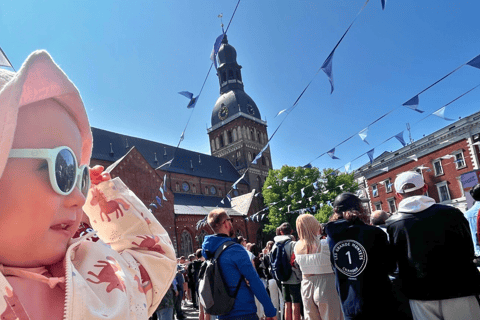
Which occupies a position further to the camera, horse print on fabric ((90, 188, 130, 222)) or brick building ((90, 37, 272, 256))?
brick building ((90, 37, 272, 256))

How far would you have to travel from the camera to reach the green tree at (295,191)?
35.8 meters

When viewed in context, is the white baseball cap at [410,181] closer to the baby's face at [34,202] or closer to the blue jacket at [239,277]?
the blue jacket at [239,277]

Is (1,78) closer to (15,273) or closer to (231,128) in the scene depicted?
(15,273)

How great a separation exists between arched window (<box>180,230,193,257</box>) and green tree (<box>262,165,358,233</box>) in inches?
398

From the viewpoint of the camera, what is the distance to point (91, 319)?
0.87 m

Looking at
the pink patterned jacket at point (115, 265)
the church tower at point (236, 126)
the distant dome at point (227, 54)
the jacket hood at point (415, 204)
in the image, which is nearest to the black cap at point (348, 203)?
the jacket hood at point (415, 204)

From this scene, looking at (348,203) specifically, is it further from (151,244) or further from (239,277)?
(151,244)

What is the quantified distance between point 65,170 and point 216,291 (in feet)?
9.00

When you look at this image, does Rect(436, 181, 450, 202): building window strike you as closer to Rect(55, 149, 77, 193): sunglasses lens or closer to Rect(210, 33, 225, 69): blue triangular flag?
Rect(210, 33, 225, 69): blue triangular flag

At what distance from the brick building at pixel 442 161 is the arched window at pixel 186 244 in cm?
1548

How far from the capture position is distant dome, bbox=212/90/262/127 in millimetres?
48000

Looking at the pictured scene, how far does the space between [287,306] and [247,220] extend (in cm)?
3006

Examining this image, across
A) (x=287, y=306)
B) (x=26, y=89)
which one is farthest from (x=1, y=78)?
(x=287, y=306)

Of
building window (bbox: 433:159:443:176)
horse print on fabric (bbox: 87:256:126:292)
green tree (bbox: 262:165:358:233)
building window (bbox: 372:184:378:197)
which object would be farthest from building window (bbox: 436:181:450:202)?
horse print on fabric (bbox: 87:256:126:292)
